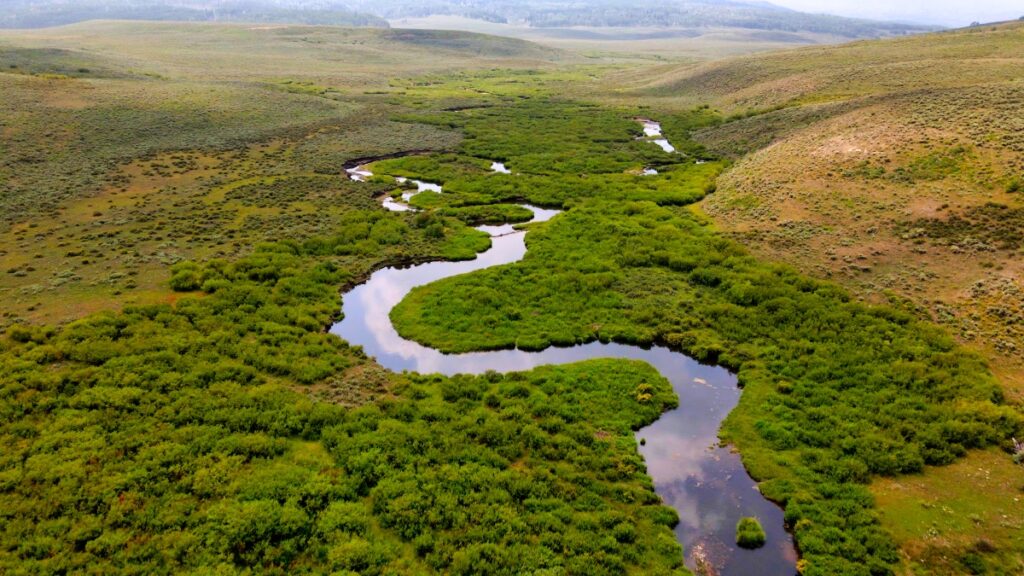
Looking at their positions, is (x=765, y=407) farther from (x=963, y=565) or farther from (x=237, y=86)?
(x=237, y=86)

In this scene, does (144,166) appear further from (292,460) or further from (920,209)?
(920,209)

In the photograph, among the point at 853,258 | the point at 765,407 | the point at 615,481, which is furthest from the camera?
the point at 853,258

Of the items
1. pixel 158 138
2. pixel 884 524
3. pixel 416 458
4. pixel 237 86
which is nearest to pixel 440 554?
pixel 416 458

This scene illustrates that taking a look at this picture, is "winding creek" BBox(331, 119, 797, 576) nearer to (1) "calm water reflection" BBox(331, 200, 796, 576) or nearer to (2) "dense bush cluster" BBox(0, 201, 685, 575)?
(1) "calm water reflection" BBox(331, 200, 796, 576)

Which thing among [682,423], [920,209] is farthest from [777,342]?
[920,209]

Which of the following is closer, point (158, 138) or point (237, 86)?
point (158, 138)

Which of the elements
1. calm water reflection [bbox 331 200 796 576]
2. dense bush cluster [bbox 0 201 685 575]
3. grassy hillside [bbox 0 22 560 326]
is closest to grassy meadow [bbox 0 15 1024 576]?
dense bush cluster [bbox 0 201 685 575]
